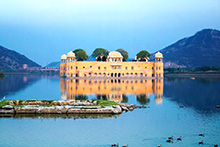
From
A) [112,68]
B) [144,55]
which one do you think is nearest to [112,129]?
[112,68]

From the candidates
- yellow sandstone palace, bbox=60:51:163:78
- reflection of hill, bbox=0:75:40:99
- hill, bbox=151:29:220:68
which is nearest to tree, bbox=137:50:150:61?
yellow sandstone palace, bbox=60:51:163:78

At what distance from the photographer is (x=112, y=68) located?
75.6 m

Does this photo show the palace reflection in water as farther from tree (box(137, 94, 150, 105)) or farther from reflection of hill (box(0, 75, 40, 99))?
reflection of hill (box(0, 75, 40, 99))

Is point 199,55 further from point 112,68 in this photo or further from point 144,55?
point 112,68

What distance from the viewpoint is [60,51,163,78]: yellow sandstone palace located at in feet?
244

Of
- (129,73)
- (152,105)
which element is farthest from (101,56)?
(152,105)

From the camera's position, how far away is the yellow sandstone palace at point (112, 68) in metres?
74.3

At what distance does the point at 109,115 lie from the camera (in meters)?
20.5

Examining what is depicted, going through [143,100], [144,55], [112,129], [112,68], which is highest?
[144,55]

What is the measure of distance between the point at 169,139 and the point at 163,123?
3.76 metres

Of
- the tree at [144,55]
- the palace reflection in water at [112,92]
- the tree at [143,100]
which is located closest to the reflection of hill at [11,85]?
the palace reflection in water at [112,92]

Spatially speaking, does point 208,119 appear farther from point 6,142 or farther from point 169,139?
point 6,142

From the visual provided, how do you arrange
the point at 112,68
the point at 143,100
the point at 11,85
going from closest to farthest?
the point at 143,100
the point at 11,85
the point at 112,68

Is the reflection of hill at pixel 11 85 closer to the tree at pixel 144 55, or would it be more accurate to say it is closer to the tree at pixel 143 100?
the tree at pixel 143 100
